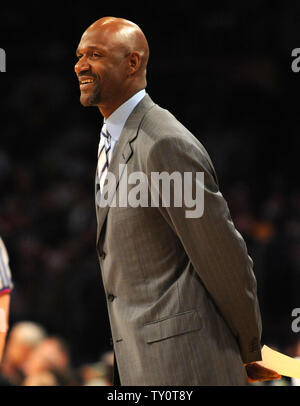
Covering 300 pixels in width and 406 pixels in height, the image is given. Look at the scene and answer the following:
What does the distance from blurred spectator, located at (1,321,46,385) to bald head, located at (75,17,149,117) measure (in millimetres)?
2583

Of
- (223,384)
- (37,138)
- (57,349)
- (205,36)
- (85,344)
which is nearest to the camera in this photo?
(223,384)

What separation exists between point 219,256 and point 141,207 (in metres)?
0.21

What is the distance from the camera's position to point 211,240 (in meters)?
1.82

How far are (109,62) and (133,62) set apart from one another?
0.06 m

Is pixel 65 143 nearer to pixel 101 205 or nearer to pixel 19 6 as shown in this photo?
pixel 19 6

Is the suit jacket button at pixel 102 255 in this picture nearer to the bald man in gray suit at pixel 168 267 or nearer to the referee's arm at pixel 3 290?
the bald man in gray suit at pixel 168 267

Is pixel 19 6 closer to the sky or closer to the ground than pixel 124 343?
closer to the sky

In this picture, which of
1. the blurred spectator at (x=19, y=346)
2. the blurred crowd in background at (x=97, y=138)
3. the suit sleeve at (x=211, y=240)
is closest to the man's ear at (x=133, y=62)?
the suit sleeve at (x=211, y=240)

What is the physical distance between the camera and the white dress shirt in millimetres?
2014

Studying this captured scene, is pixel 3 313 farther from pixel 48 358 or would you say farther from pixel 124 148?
pixel 48 358

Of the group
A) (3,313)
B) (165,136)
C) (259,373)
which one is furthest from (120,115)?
(259,373)

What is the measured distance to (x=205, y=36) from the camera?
5488mm

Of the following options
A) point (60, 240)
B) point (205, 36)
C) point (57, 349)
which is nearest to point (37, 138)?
point (60, 240)

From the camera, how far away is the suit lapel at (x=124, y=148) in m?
1.94
